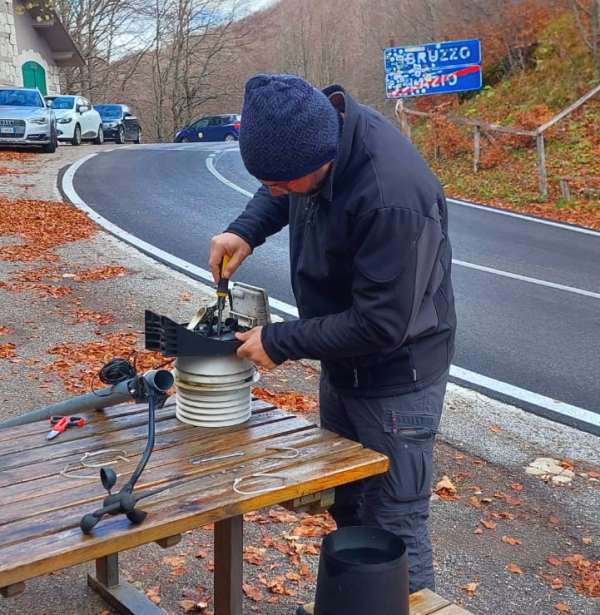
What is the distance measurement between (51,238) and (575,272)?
6.70 meters

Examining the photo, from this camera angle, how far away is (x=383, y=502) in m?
2.88

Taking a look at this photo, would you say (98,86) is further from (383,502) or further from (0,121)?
(383,502)

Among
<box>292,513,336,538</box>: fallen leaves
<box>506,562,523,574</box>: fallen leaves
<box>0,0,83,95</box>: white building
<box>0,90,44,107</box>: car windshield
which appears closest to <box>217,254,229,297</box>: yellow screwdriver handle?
<box>292,513,336,538</box>: fallen leaves

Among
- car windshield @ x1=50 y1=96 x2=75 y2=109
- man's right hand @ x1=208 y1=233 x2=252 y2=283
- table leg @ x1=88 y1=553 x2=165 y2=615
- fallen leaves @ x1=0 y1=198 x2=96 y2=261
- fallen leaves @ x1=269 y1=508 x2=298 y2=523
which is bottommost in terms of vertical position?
fallen leaves @ x1=269 y1=508 x2=298 y2=523

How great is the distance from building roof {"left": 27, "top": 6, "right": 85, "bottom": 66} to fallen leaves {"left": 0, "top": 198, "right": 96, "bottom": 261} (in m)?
23.1

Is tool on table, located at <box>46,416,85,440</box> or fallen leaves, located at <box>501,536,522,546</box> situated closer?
tool on table, located at <box>46,416,85,440</box>

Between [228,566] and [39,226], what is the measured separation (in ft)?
32.3

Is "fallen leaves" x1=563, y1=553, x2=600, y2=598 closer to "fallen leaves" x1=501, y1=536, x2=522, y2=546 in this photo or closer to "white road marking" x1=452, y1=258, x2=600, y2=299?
"fallen leaves" x1=501, y1=536, x2=522, y2=546

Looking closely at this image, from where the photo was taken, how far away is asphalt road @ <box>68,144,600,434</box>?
6730 mm

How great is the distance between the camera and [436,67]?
18891 millimetres

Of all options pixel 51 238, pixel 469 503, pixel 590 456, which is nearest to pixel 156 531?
pixel 469 503

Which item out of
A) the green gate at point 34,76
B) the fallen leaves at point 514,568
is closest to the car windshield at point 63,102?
the green gate at point 34,76

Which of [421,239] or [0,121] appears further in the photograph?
[0,121]

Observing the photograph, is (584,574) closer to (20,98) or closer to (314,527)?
(314,527)
